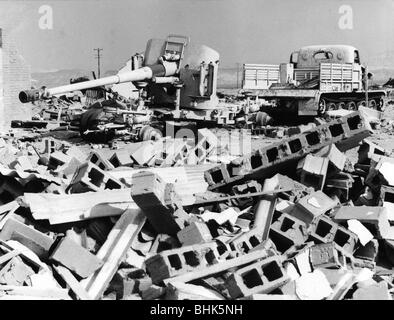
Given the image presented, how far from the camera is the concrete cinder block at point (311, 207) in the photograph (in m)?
5.41

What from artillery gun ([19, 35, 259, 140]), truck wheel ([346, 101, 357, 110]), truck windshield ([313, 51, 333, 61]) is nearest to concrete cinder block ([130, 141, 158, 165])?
artillery gun ([19, 35, 259, 140])

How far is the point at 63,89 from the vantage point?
12.0 meters

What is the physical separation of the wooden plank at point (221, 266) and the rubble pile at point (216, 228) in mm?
12

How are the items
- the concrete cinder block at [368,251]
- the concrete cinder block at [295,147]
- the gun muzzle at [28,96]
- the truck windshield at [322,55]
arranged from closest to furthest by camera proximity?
the concrete cinder block at [368,251], the concrete cinder block at [295,147], the gun muzzle at [28,96], the truck windshield at [322,55]

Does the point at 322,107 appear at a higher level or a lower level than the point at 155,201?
lower

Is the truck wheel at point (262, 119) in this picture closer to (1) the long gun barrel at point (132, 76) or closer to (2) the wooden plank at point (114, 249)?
(1) the long gun barrel at point (132, 76)

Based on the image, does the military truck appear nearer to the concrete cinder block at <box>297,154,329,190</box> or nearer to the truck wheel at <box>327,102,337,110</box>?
the truck wheel at <box>327,102,337,110</box>

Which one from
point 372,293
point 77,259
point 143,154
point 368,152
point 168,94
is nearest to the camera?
point 372,293

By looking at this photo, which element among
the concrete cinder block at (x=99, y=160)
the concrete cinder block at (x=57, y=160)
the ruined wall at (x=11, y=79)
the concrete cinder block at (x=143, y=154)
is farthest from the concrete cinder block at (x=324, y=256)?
the ruined wall at (x=11, y=79)

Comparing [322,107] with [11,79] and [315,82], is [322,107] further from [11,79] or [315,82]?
[11,79]

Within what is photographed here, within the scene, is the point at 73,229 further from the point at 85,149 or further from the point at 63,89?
the point at 85,149

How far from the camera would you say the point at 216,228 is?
217 inches

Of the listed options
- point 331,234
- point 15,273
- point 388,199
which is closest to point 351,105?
point 388,199

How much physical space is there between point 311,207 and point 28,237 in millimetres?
2698
